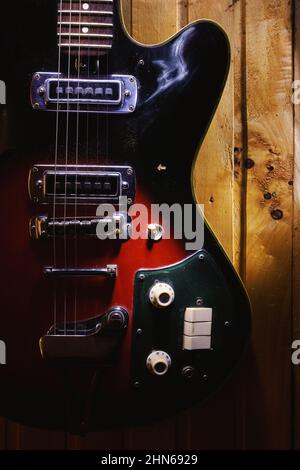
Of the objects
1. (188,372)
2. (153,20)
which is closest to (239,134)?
(153,20)

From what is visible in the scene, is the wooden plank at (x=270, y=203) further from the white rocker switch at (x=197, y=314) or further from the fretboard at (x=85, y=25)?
the fretboard at (x=85, y=25)

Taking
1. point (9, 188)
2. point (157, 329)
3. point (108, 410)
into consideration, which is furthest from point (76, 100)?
point (108, 410)

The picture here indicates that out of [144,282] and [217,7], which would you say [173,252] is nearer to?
[144,282]

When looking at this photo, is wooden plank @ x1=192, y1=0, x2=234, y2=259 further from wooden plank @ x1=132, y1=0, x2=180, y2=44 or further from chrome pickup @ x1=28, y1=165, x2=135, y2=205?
chrome pickup @ x1=28, y1=165, x2=135, y2=205

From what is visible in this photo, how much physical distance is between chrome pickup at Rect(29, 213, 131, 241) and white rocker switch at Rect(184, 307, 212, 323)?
0.20 metres

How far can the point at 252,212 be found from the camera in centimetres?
99

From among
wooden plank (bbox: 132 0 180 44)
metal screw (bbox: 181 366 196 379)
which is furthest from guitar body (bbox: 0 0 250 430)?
wooden plank (bbox: 132 0 180 44)

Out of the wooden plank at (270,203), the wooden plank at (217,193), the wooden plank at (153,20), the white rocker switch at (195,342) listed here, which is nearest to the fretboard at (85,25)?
the wooden plank at (153,20)

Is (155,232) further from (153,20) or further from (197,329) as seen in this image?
(153,20)

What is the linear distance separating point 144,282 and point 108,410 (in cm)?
26

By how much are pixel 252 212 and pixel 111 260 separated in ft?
1.39

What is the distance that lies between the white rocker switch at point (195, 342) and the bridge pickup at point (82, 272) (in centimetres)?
20

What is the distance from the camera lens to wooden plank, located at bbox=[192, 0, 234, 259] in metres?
0.99

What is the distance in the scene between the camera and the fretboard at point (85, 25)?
2.60 feet
